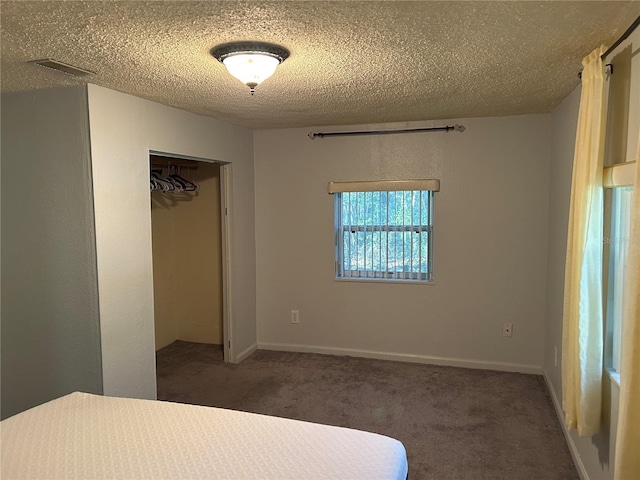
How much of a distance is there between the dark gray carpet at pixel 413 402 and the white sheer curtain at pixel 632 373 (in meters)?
1.10

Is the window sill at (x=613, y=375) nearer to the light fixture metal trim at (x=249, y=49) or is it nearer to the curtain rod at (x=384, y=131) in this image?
the light fixture metal trim at (x=249, y=49)

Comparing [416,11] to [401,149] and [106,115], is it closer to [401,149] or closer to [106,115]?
[106,115]

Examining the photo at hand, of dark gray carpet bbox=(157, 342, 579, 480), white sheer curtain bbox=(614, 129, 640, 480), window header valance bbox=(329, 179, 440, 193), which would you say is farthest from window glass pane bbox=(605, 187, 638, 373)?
window header valance bbox=(329, 179, 440, 193)

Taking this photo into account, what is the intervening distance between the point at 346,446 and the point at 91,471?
2.86 feet

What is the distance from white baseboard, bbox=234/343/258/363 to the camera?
440 cm

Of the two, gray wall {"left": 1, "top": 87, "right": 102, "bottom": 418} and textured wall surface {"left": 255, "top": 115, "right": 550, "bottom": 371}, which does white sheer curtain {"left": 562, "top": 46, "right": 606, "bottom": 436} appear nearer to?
textured wall surface {"left": 255, "top": 115, "right": 550, "bottom": 371}

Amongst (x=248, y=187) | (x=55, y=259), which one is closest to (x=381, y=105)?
(x=248, y=187)

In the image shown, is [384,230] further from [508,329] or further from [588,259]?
[588,259]

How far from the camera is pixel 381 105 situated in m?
3.44

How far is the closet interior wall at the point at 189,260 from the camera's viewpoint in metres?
4.87

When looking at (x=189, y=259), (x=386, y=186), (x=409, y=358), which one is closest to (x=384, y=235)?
(x=386, y=186)

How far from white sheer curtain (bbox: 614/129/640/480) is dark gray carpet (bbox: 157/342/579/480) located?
110 centimetres

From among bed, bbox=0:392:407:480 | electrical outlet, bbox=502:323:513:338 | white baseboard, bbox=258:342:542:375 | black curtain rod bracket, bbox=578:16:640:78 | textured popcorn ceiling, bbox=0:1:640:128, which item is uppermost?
textured popcorn ceiling, bbox=0:1:640:128

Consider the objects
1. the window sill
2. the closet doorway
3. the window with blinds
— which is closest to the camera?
the window sill
